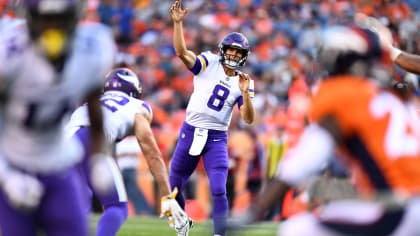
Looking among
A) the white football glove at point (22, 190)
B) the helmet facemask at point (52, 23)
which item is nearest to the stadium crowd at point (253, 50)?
the white football glove at point (22, 190)

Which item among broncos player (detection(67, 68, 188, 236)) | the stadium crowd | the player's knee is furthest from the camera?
the stadium crowd

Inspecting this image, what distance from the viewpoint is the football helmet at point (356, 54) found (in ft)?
13.5

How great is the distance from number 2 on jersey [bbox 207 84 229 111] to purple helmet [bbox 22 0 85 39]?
4.96m

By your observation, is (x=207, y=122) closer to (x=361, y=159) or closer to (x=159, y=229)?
(x=159, y=229)

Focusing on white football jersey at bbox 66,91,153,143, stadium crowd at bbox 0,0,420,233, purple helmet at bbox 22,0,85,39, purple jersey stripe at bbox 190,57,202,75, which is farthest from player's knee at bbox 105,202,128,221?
stadium crowd at bbox 0,0,420,233

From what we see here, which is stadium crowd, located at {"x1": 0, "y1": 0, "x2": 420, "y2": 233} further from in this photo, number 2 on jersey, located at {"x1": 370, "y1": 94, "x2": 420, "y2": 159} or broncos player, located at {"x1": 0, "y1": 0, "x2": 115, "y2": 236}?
number 2 on jersey, located at {"x1": 370, "y1": 94, "x2": 420, "y2": 159}

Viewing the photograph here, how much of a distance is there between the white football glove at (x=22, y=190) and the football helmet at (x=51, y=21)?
522 mm

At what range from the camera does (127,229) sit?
1084 cm

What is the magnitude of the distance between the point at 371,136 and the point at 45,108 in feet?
4.42

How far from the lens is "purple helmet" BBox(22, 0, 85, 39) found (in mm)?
4086

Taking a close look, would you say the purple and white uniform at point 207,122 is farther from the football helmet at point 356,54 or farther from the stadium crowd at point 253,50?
the football helmet at point 356,54

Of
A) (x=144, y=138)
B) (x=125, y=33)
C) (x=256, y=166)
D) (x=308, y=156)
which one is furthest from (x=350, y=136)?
(x=125, y=33)

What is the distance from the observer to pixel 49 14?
13.4ft

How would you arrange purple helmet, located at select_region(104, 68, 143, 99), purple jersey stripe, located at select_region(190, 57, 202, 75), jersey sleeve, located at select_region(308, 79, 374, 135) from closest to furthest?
jersey sleeve, located at select_region(308, 79, 374, 135)
purple helmet, located at select_region(104, 68, 143, 99)
purple jersey stripe, located at select_region(190, 57, 202, 75)
